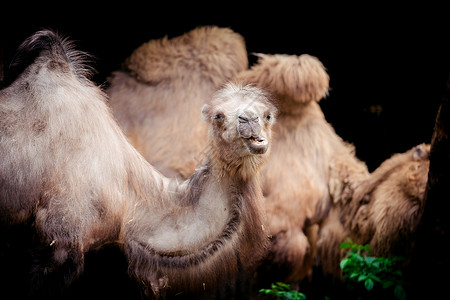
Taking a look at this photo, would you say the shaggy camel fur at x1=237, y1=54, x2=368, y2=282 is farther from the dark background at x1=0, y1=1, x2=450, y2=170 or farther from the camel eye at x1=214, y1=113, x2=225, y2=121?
the camel eye at x1=214, y1=113, x2=225, y2=121

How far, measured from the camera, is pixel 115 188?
5.65 feet

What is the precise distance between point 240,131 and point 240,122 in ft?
0.12

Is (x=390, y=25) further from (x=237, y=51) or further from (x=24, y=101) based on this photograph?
(x=24, y=101)

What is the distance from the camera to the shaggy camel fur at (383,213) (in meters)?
2.65

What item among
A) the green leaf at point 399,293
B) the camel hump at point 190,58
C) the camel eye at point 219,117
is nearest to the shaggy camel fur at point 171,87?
the camel hump at point 190,58

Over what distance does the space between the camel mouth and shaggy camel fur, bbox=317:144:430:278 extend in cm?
109

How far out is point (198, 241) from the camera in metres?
1.73

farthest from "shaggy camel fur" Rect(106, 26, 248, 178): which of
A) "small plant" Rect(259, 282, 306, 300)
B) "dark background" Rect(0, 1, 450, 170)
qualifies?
"small plant" Rect(259, 282, 306, 300)

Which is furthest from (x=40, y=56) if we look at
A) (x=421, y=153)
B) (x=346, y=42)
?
(x=346, y=42)

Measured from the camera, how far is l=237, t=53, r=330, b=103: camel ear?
2.84m

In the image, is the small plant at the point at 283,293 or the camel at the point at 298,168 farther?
the camel at the point at 298,168

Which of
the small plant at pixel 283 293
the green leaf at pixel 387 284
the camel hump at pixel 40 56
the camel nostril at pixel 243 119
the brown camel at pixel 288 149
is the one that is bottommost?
the small plant at pixel 283 293

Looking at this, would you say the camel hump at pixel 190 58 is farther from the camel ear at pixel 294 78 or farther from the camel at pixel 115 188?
the camel at pixel 115 188

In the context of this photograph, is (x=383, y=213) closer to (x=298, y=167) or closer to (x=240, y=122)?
(x=298, y=167)
